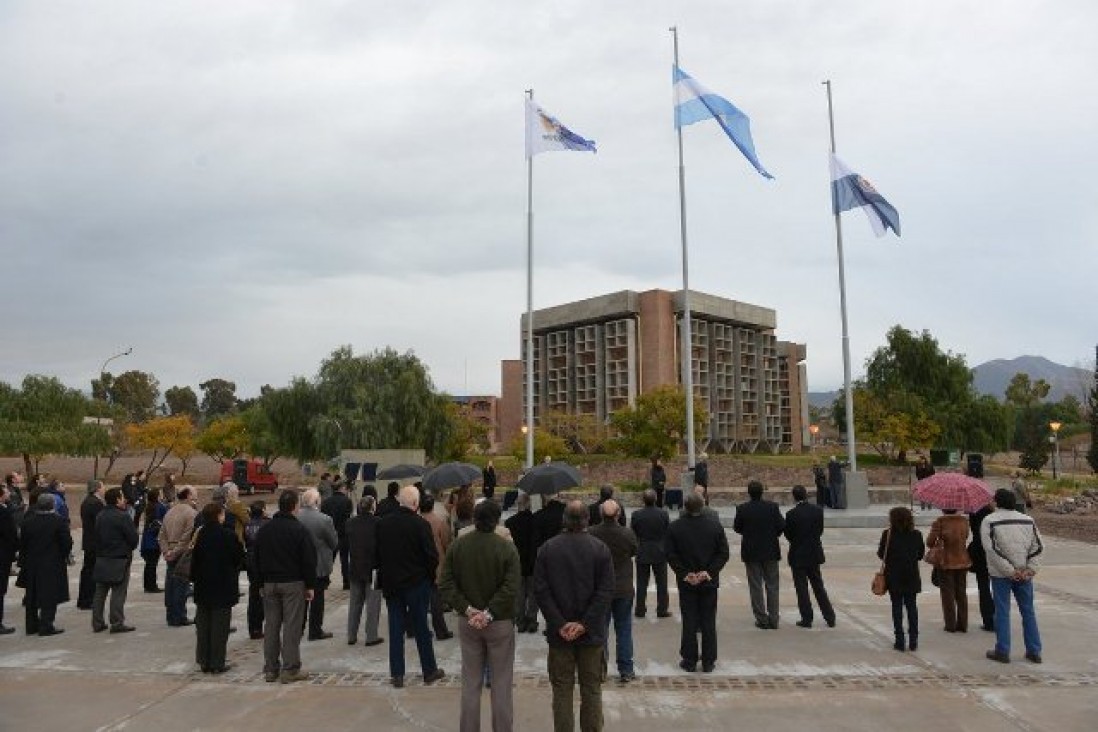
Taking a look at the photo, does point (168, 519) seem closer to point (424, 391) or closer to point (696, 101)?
point (696, 101)

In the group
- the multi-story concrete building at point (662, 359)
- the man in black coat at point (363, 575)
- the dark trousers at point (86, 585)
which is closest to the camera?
the man in black coat at point (363, 575)

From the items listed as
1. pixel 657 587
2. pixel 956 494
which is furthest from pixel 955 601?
pixel 657 587

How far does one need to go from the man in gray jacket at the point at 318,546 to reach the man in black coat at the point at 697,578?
13.4 feet

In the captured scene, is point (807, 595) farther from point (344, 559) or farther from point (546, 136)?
point (546, 136)

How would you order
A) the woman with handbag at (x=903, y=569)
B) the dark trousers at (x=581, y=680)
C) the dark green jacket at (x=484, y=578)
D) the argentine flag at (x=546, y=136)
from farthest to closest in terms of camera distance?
the argentine flag at (x=546, y=136) → the woman with handbag at (x=903, y=569) → the dark green jacket at (x=484, y=578) → the dark trousers at (x=581, y=680)

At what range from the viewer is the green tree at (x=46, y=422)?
138ft

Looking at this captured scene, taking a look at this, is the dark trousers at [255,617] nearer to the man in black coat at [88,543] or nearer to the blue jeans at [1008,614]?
the man in black coat at [88,543]

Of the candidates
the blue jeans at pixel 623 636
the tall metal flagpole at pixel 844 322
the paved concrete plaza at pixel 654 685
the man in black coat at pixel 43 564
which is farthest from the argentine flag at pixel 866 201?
the man in black coat at pixel 43 564

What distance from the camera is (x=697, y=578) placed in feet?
23.1

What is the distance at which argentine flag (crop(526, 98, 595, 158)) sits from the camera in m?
21.9

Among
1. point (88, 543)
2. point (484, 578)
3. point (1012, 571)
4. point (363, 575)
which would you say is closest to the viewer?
point (484, 578)

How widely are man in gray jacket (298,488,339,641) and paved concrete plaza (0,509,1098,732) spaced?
0.25 m

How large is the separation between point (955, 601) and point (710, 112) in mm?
15897

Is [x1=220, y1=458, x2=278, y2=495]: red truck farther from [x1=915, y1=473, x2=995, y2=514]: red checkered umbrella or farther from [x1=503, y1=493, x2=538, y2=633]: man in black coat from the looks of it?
[x1=915, y1=473, x2=995, y2=514]: red checkered umbrella
